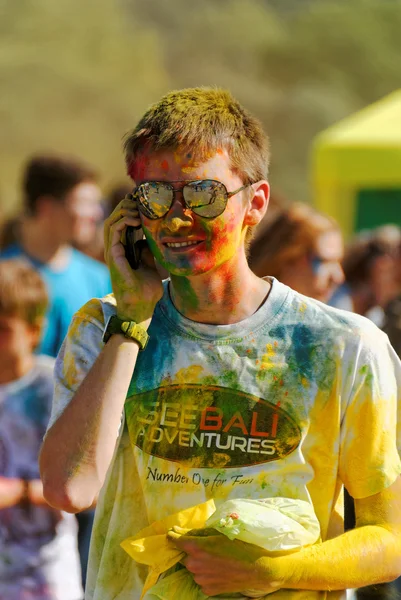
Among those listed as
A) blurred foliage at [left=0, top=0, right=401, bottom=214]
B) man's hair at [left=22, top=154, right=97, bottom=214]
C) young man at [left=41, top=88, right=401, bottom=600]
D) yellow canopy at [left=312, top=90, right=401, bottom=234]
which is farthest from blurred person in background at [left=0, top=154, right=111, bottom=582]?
blurred foliage at [left=0, top=0, right=401, bottom=214]

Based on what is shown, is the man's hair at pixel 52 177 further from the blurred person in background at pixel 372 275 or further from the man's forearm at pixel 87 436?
the man's forearm at pixel 87 436

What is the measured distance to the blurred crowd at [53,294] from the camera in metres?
4.19

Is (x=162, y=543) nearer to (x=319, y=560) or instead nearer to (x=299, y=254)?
(x=319, y=560)

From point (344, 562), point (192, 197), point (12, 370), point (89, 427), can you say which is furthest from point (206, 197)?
point (12, 370)

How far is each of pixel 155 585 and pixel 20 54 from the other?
121 ft

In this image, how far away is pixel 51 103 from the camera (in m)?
36.8

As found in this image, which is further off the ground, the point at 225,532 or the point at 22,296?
the point at 22,296

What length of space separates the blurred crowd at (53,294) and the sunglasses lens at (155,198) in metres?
1.88

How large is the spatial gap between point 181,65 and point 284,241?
35.7 m

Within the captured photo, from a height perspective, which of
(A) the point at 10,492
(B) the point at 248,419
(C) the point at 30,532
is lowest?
(C) the point at 30,532

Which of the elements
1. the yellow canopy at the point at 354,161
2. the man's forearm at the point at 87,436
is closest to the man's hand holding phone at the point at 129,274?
the man's forearm at the point at 87,436

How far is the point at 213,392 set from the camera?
8.59ft

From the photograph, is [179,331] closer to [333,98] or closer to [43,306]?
[43,306]

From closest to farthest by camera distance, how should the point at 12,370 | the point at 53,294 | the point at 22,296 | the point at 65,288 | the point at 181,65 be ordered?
1. the point at 12,370
2. the point at 22,296
3. the point at 53,294
4. the point at 65,288
5. the point at 181,65
